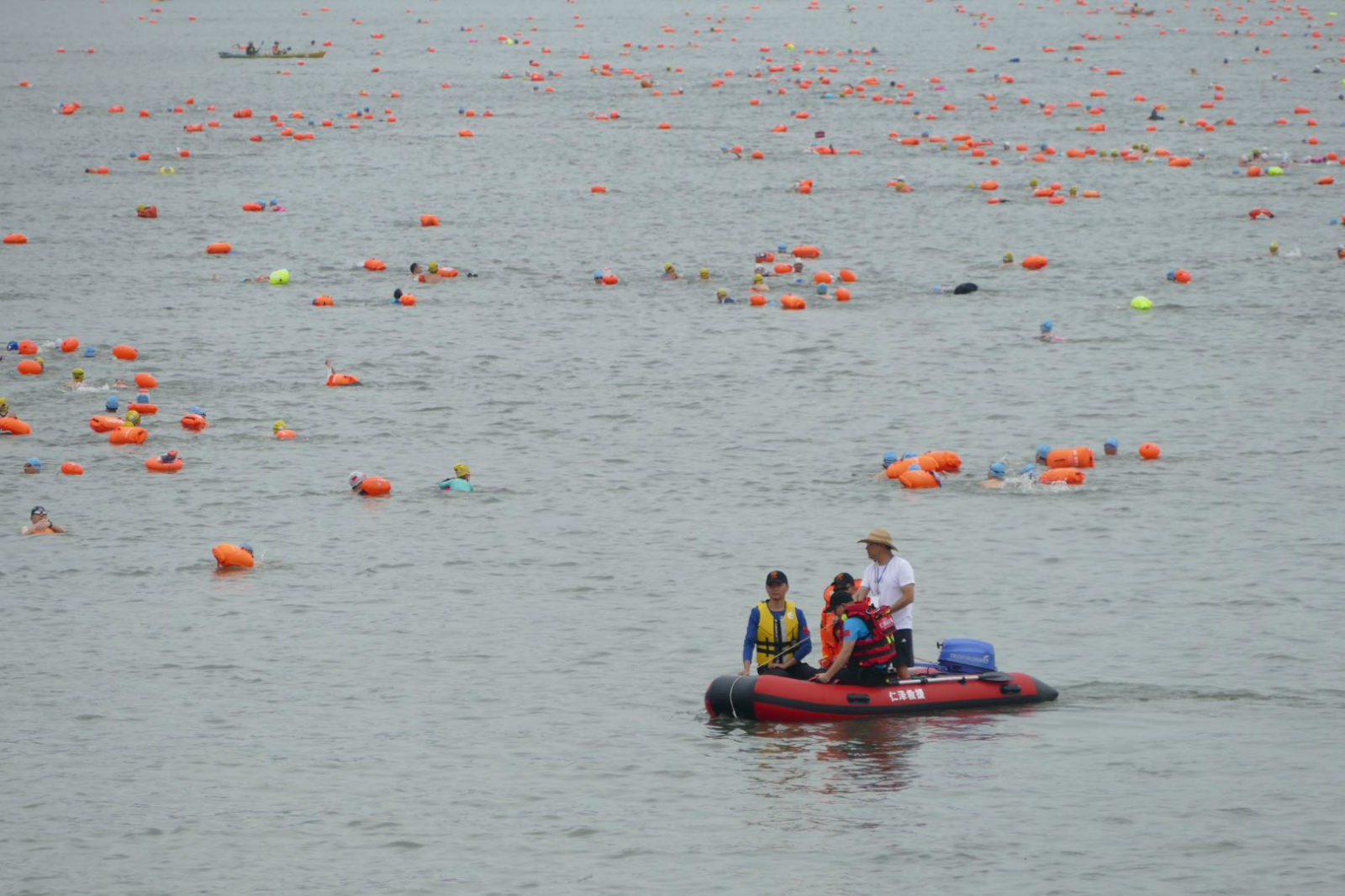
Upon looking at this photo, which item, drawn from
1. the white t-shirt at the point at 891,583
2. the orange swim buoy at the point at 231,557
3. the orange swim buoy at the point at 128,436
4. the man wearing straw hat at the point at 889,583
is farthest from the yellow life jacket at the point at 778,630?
the orange swim buoy at the point at 128,436

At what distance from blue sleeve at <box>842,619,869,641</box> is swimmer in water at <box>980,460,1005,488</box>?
9.54m

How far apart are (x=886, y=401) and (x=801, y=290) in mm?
9846

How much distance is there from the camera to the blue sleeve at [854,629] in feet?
61.6

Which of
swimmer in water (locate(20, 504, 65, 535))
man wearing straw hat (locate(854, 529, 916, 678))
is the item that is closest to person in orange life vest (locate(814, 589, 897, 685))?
man wearing straw hat (locate(854, 529, 916, 678))

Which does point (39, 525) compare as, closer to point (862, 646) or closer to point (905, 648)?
point (862, 646)

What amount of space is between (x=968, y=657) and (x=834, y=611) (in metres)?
1.63

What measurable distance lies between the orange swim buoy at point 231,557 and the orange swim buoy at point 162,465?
4.74 metres

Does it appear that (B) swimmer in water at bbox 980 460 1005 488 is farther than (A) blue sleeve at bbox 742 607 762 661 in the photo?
Yes

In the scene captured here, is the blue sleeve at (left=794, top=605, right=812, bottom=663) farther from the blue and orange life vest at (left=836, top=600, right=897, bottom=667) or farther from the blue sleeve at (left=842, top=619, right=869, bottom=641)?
the blue sleeve at (left=842, top=619, right=869, bottom=641)

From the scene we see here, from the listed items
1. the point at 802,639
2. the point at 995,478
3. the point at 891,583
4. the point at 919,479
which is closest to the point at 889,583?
the point at 891,583

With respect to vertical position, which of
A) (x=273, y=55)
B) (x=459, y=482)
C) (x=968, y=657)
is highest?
(x=273, y=55)

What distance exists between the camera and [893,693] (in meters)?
19.1

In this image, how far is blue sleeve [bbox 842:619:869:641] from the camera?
18.8 meters

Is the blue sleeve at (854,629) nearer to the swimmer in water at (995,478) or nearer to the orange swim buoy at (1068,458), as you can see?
the swimmer in water at (995,478)
